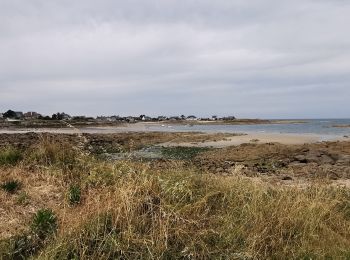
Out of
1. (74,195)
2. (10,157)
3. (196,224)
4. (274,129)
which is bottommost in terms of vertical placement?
(274,129)

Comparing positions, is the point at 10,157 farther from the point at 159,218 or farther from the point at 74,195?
the point at 159,218

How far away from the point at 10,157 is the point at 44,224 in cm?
357

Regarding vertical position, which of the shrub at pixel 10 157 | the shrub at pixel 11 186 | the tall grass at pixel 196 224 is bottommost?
the tall grass at pixel 196 224

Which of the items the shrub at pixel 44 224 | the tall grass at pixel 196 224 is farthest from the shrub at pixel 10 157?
the shrub at pixel 44 224

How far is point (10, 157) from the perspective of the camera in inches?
325

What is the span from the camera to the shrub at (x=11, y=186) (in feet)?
21.5

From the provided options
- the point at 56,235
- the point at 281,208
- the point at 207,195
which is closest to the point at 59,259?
the point at 56,235

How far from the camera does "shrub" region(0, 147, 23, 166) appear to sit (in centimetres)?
813

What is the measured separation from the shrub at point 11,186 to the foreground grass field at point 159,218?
15 mm

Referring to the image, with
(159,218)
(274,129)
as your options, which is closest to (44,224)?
(159,218)

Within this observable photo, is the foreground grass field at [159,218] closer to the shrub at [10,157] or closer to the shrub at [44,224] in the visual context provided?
the shrub at [44,224]

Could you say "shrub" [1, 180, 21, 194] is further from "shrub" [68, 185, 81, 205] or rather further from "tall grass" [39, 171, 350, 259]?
"tall grass" [39, 171, 350, 259]

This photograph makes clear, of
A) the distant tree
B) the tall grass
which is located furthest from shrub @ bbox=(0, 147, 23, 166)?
the distant tree

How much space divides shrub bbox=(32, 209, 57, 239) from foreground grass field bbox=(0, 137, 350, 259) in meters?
0.01
